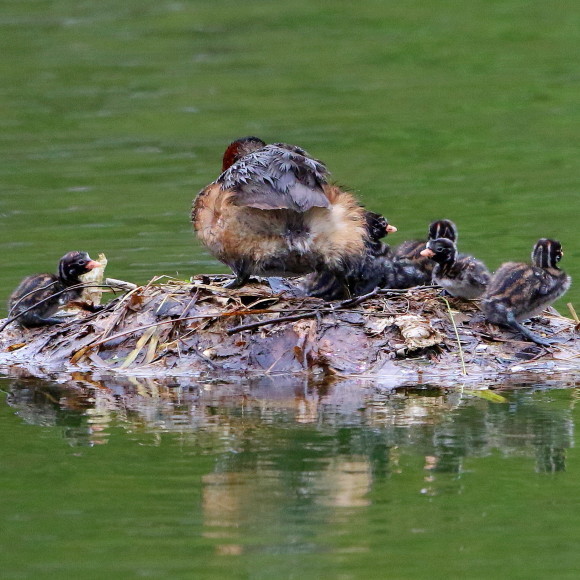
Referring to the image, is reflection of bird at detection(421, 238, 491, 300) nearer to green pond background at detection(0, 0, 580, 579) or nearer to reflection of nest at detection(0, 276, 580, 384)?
reflection of nest at detection(0, 276, 580, 384)

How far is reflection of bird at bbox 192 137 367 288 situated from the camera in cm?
829

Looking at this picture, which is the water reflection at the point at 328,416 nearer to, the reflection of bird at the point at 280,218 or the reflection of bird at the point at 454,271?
the reflection of bird at the point at 280,218

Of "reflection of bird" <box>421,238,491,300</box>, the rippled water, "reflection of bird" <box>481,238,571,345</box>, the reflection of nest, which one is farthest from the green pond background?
"reflection of bird" <box>421,238,491,300</box>

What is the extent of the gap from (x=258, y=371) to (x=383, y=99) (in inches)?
377

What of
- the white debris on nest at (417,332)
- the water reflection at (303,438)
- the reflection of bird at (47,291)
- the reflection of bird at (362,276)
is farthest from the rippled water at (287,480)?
the reflection of bird at (362,276)

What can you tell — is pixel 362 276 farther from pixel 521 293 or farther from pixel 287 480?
pixel 287 480

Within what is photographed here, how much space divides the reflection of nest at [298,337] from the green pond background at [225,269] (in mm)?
271

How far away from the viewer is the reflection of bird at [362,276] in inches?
368

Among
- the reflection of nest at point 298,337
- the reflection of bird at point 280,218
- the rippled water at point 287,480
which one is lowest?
the rippled water at point 287,480

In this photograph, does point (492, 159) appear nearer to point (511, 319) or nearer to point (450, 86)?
point (450, 86)

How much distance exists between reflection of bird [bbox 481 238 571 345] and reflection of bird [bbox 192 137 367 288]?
0.86m

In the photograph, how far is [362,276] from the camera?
954 centimetres

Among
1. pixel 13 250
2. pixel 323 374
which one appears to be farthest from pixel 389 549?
pixel 13 250

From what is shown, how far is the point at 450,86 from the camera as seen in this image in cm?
1839
